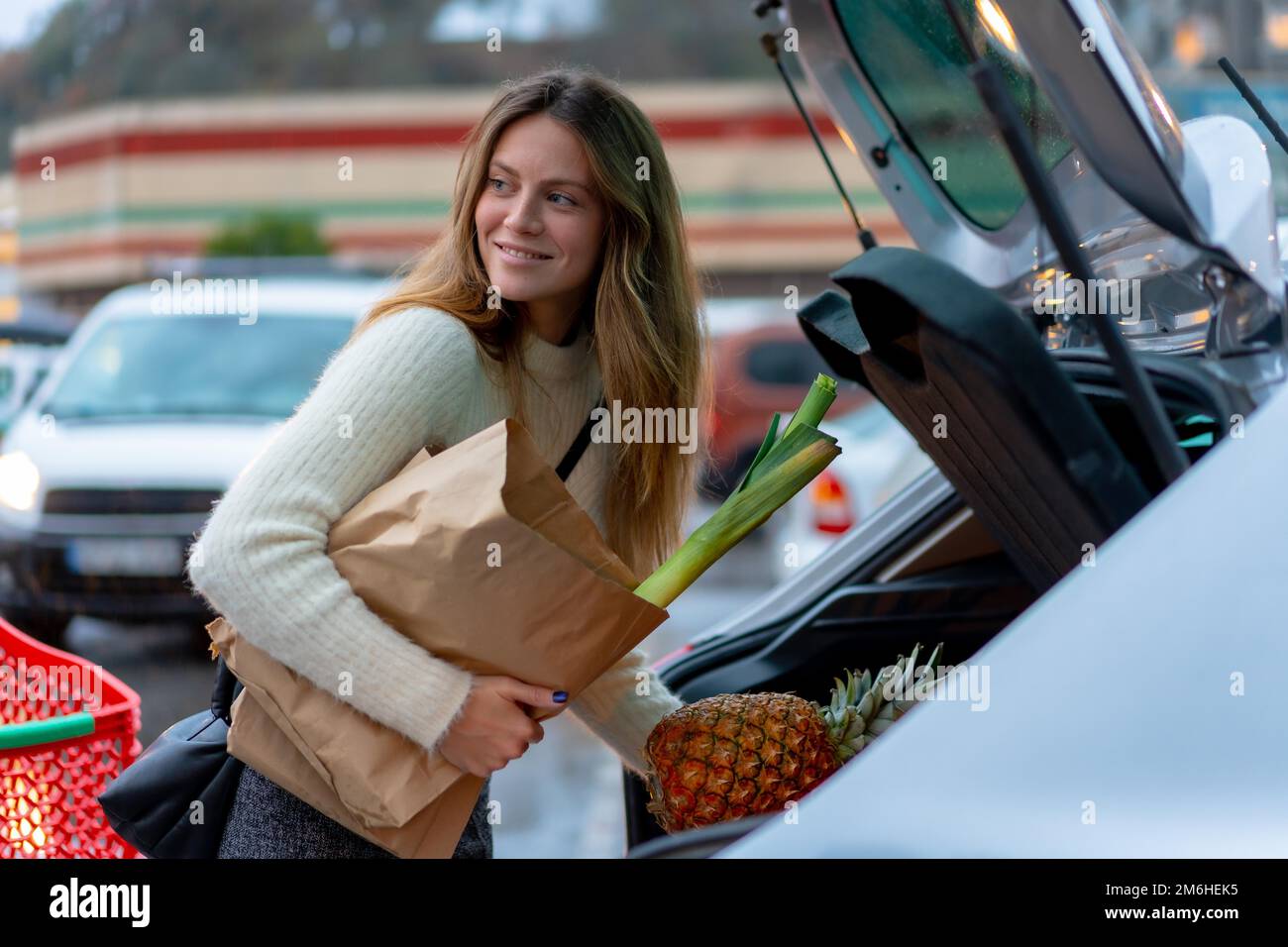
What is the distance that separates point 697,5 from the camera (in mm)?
26859

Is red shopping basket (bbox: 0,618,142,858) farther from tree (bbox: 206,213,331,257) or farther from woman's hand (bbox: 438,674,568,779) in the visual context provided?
tree (bbox: 206,213,331,257)

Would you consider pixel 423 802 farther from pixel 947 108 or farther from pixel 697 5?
pixel 697 5

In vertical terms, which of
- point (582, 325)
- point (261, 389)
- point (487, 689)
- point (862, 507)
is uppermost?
point (582, 325)

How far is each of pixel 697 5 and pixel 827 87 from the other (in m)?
25.6

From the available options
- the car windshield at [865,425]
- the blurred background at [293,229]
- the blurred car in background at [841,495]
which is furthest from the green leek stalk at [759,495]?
the car windshield at [865,425]

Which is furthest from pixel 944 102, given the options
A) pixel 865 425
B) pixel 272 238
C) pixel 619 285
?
pixel 272 238

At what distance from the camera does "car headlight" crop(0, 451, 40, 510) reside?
732cm

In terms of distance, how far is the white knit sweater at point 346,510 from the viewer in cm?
160

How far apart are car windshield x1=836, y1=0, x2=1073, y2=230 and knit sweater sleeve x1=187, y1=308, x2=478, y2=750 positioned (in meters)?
0.86

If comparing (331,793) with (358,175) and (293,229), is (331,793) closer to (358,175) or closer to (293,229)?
(293,229)

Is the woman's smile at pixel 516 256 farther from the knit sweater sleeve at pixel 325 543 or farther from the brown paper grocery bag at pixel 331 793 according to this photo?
the brown paper grocery bag at pixel 331 793

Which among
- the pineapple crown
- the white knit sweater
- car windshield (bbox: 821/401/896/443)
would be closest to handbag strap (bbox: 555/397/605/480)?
the white knit sweater

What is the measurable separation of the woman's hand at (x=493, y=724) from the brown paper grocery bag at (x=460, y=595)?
2 centimetres
